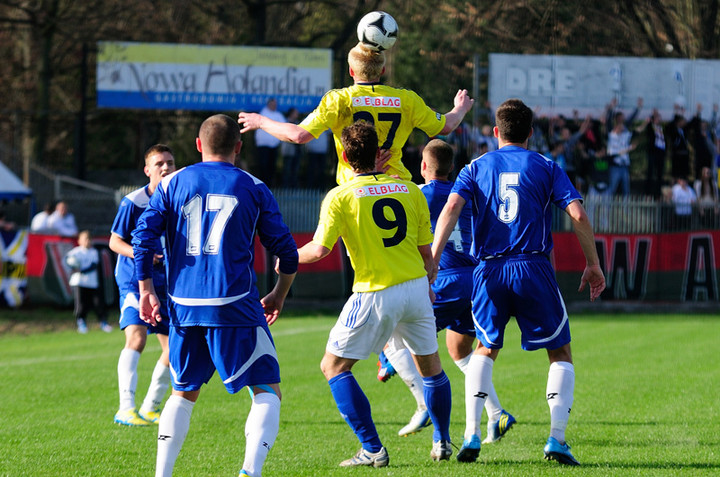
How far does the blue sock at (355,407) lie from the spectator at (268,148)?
18722mm

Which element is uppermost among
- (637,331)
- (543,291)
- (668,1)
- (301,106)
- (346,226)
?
(668,1)

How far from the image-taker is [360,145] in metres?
6.17

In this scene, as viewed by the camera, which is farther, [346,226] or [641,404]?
[641,404]

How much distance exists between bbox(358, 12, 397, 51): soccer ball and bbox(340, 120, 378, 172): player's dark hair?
3.85 feet

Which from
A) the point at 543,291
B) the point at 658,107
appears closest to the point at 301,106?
the point at 658,107

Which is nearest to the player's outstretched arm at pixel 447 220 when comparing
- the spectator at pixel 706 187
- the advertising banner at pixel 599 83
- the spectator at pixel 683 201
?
the spectator at pixel 683 201

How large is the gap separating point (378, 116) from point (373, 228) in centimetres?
A: 115

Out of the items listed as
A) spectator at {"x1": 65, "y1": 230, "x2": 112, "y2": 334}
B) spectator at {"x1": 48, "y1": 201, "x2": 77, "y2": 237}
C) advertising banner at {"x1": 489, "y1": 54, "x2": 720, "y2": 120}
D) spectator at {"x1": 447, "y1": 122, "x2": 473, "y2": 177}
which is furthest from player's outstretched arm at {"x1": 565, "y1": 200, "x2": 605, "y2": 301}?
advertising banner at {"x1": 489, "y1": 54, "x2": 720, "y2": 120}

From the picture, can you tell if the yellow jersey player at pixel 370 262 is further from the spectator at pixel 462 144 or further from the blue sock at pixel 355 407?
the spectator at pixel 462 144

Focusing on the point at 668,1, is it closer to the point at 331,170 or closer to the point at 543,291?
the point at 331,170

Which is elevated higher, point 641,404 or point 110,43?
point 110,43

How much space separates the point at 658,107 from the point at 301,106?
953cm

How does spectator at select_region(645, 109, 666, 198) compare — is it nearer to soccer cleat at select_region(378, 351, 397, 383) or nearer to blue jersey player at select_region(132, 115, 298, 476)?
soccer cleat at select_region(378, 351, 397, 383)

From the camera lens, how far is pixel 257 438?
17.5 ft
